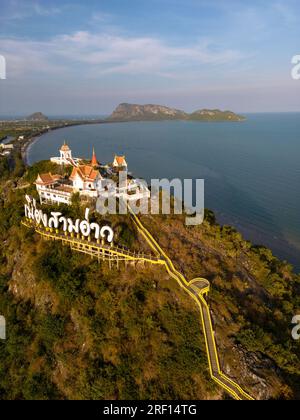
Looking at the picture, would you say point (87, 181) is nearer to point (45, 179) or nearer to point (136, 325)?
point (45, 179)

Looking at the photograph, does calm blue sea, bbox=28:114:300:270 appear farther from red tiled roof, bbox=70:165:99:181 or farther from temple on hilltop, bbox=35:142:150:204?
red tiled roof, bbox=70:165:99:181

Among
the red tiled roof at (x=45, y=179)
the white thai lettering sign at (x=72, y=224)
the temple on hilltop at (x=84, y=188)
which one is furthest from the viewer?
the red tiled roof at (x=45, y=179)

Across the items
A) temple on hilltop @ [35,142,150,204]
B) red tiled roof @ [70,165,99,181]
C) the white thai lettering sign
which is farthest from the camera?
temple on hilltop @ [35,142,150,204]

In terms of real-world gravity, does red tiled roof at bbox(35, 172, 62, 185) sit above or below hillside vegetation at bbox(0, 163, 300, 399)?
above

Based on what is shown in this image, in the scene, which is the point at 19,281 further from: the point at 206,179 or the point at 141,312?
the point at 206,179

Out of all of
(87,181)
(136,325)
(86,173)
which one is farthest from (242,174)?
(136,325)

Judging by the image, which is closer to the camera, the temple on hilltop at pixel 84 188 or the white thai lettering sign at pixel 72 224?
the white thai lettering sign at pixel 72 224

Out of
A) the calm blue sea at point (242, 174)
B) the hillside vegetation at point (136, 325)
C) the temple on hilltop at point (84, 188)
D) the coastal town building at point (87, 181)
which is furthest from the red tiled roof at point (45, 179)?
the calm blue sea at point (242, 174)

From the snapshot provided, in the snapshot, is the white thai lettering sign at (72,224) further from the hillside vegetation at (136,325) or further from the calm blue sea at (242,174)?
the calm blue sea at (242,174)

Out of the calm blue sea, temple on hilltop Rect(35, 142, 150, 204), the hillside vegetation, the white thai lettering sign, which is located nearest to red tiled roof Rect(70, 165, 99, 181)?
temple on hilltop Rect(35, 142, 150, 204)
